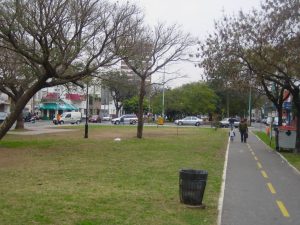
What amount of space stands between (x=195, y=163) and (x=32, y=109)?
80.9 m

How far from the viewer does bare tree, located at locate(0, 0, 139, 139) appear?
20.8m

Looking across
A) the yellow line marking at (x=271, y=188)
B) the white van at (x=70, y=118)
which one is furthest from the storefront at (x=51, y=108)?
the yellow line marking at (x=271, y=188)

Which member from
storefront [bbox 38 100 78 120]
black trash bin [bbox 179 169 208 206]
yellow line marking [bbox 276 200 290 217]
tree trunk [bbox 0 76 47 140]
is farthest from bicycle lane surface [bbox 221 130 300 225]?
storefront [bbox 38 100 78 120]

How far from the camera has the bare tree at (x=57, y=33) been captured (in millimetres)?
20828

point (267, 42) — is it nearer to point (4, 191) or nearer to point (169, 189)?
point (169, 189)

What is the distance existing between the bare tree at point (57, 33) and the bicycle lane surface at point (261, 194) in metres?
8.85

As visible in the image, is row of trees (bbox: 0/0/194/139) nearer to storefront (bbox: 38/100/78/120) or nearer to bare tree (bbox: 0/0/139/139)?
bare tree (bbox: 0/0/139/139)

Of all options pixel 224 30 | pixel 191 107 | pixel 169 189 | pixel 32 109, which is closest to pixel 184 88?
pixel 191 107

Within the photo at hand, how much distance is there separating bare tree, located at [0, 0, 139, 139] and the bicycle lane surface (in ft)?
29.0

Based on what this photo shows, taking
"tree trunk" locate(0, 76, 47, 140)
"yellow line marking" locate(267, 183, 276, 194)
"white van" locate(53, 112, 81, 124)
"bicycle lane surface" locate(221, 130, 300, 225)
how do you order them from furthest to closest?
"white van" locate(53, 112, 81, 124) < "tree trunk" locate(0, 76, 47, 140) < "yellow line marking" locate(267, 183, 276, 194) < "bicycle lane surface" locate(221, 130, 300, 225)

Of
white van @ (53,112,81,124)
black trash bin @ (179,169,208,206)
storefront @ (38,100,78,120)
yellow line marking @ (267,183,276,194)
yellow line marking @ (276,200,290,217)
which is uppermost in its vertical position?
storefront @ (38,100,78,120)

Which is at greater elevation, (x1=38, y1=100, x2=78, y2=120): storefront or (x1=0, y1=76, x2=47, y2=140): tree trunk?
(x1=38, y1=100, x2=78, y2=120): storefront

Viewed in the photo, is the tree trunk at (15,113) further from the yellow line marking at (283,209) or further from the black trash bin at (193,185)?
the yellow line marking at (283,209)

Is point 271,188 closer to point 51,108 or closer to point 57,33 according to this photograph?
point 57,33
